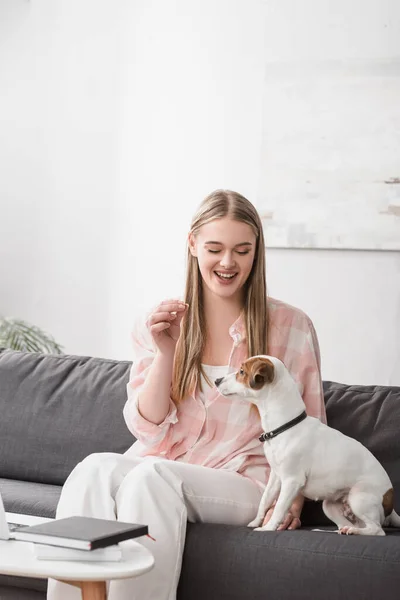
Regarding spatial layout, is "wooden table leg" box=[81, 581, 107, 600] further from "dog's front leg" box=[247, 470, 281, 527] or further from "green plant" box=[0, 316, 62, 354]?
"green plant" box=[0, 316, 62, 354]

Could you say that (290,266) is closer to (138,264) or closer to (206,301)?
(138,264)

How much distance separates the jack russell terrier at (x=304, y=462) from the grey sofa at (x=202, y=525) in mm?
75

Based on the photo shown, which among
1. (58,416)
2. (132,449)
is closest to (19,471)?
(58,416)

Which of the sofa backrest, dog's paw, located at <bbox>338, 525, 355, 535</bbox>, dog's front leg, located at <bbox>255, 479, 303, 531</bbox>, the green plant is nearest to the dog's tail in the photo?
dog's paw, located at <bbox>338, 525, 355, 535</bbox>

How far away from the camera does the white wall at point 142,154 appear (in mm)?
3521

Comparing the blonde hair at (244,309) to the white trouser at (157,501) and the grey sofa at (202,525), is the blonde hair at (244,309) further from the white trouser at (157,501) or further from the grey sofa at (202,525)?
the grey sofa at (202,525)

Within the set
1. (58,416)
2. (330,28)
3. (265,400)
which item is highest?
(330,28)

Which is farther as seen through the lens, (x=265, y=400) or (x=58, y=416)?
(x=58, y=416)

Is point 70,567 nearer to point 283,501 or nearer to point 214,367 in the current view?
point 283,501

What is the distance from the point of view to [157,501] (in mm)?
1842

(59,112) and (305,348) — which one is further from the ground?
(59,112)

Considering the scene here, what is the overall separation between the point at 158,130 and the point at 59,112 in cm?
53

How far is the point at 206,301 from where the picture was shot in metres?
2.33

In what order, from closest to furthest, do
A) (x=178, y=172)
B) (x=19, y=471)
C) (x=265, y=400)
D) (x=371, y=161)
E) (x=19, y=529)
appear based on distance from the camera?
1. (x=19, y=529)
2. (x=265, y=400)
3. (x=19, y=471)
4. (x=371, y=161)
5. (x=178, y=172)
